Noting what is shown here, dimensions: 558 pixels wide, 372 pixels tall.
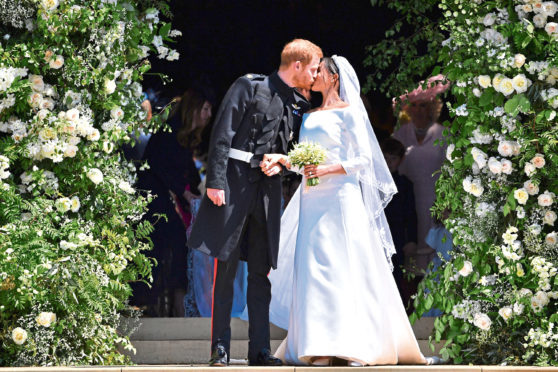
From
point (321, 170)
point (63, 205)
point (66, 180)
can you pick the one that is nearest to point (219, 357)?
point (321, 170)

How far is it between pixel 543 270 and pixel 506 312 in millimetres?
377

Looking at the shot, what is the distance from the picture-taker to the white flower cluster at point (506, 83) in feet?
18.4

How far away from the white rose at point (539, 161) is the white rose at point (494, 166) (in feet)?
0.75

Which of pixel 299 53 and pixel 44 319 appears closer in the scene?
pixel 44 319

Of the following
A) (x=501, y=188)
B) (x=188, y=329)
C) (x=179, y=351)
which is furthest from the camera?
(x=188, y=329)

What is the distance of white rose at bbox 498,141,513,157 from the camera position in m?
5.71

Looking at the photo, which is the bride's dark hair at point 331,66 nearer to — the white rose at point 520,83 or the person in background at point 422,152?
the white rose at point 520,83

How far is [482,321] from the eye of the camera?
562 centimetres

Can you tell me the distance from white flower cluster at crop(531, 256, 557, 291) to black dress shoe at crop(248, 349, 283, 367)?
5.75 ft

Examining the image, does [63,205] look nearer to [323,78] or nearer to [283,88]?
[283,88]

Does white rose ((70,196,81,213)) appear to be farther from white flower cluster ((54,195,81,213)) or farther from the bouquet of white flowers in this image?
the bouquet of white flowers

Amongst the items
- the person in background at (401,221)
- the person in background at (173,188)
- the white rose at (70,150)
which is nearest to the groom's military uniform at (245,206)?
the white rose at (70,150)

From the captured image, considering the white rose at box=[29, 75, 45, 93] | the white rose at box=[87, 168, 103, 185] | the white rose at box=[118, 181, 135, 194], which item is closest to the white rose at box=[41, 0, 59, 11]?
the white rose at box=[29, 75, 45, 93]

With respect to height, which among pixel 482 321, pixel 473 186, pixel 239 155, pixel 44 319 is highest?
pixel 239 155
